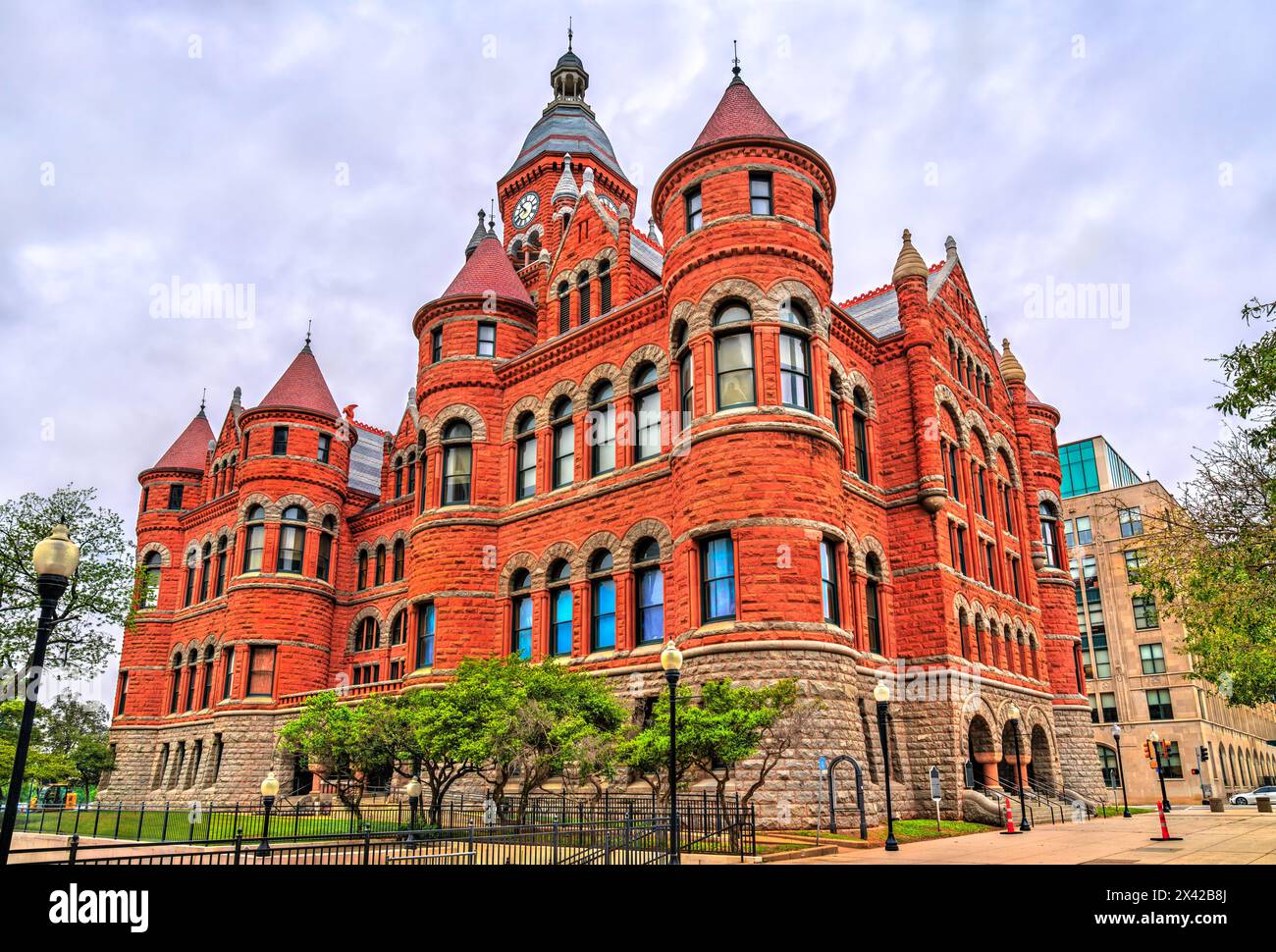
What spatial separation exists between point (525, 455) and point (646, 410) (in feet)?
18.4

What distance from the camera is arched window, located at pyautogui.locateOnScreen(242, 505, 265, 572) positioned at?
130 feet

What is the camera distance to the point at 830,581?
938 inches

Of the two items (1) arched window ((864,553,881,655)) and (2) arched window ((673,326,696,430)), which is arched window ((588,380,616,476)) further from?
(1) arched window ((864,553,881,655))

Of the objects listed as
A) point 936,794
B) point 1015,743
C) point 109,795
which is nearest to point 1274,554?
point 936,794

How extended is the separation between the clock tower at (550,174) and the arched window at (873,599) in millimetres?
24967

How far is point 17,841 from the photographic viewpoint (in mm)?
24500

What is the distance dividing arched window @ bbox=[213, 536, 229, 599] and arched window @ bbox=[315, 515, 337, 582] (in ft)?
18.6

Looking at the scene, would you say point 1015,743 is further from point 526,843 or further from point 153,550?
point 153,550

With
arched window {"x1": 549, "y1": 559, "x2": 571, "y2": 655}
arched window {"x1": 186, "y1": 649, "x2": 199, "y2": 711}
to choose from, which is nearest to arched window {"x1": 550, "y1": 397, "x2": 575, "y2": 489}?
arched window {"x1": 549, "y1": 559, "x2": 571, "y2": 655}

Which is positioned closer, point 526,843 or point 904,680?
point 526,843

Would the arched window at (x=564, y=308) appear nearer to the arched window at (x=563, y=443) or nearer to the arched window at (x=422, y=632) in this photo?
the arched window at (x=563, y=443)

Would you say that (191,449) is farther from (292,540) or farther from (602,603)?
(602,603)

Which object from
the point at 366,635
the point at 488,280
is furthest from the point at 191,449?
the point at 488,280
